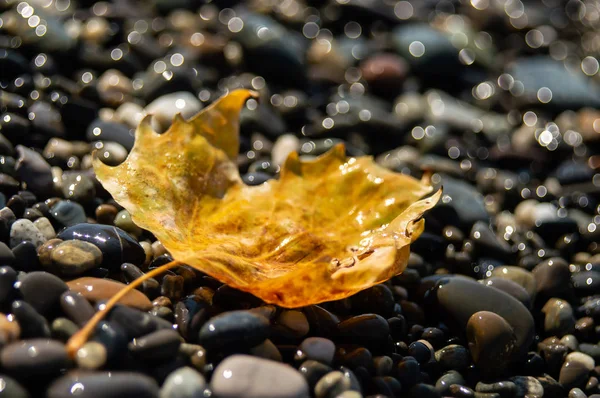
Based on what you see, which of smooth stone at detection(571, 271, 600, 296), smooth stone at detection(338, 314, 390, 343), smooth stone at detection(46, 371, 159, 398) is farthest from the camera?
smooth stone at detection(571, 271, 600, 296)

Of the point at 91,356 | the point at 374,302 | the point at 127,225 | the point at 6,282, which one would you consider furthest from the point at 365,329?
the point at 6,282

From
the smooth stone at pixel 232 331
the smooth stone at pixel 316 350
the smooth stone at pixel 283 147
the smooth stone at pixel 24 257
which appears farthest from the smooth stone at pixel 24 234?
the smooth stone at pixel 283 147

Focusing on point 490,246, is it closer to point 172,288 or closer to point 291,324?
point 291,324

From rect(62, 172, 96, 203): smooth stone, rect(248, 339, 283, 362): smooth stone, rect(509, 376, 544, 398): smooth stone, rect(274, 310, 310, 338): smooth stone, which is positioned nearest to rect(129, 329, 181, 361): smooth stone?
rect(248, 339, 283, 362): smooth stone

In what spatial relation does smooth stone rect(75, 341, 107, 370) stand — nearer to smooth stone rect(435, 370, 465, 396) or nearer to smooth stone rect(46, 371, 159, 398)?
smooth stone rect(46, 371, 159, 398)

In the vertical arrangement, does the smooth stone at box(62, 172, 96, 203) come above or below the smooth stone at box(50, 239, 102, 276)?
below

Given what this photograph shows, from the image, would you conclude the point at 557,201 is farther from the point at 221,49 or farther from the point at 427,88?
the point at 221,49

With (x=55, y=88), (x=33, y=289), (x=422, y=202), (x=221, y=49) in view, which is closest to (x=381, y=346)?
(x=422, y=202)
